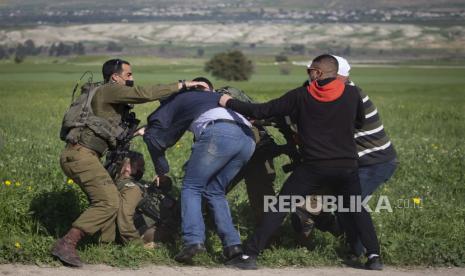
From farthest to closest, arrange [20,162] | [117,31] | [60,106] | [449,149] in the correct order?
[117,31] < [60,106] < [449,149] < [20,162]

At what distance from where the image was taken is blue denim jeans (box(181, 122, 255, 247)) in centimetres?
720

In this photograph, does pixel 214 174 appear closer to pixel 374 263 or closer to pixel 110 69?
pixel 110 69

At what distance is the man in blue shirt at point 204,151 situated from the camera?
7.21 m

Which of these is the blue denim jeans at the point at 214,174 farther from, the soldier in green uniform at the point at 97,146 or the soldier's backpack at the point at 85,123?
the soldier's backpack at the point at 85,123

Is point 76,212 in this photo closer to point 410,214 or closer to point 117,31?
point 410,214

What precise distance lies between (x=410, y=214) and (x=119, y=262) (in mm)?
3271

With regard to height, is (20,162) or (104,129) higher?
(104,129)

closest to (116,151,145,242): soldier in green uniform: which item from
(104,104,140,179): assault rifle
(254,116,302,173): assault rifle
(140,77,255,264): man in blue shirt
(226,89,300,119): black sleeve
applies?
(104,104,140,179): assault rifle

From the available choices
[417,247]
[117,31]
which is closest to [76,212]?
[417,247]

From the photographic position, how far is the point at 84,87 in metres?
7.65

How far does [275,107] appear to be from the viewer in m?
7.11

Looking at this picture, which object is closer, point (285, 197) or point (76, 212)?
point (285, 197)

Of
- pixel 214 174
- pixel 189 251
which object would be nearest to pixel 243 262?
pixel 189 251

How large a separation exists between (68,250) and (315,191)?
2194mm
